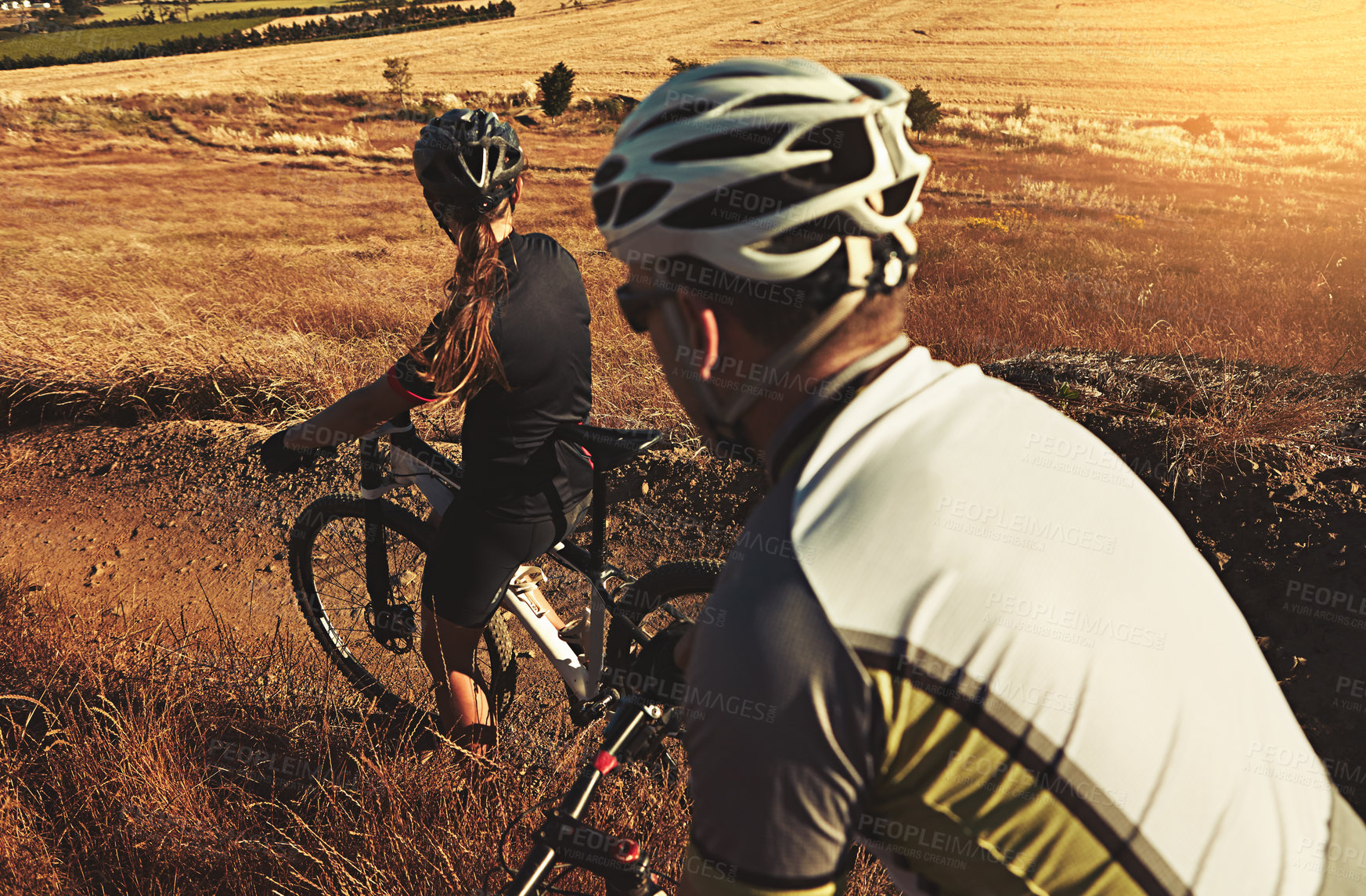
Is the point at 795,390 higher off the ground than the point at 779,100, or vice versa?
the point at 779,100

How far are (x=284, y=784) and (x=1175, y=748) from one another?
3.20 meters

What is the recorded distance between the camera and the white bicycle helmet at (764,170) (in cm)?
121

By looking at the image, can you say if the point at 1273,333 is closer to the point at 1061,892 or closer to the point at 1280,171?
the point at 1061,892

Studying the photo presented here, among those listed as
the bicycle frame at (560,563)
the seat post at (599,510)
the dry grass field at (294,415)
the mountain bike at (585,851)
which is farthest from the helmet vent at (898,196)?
the dry grass field at (294,415)

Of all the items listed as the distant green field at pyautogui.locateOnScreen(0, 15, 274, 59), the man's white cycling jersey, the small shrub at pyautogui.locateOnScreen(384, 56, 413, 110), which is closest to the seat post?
the man's white cycling jersey

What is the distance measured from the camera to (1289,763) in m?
1.10

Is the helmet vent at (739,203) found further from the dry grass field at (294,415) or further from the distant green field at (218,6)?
the distant green field at (218,6)

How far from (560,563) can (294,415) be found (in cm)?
443

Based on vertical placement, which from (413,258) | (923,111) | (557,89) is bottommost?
(413,258)

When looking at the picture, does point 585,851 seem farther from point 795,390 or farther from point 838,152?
point 838,152

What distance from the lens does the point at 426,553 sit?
11.8 ft

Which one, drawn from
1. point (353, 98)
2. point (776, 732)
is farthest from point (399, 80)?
point (776, 732)

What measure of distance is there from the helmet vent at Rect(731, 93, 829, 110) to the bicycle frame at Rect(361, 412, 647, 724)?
213 centimetres

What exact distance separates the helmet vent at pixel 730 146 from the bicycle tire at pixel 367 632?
8.50ft
